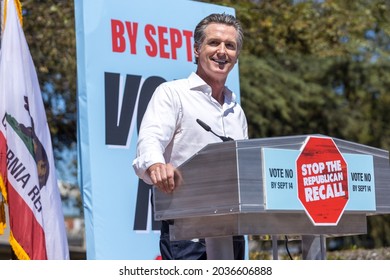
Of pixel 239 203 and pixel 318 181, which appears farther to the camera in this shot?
pixel 318 181

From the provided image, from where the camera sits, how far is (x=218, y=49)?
3641 mm

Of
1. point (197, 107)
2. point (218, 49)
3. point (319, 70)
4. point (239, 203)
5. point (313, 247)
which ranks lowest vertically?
point (313, 247)

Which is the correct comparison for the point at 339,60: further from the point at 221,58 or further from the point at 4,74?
the point at 221,58

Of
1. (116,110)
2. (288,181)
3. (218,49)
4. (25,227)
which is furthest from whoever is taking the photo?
(116,110)

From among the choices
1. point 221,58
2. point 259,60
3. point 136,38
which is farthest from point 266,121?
point 221,58

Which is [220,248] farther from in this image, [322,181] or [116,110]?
[116,110]

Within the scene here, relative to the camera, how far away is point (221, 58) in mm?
3654

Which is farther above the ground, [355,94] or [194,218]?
[355,94]

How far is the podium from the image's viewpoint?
9.61 ft

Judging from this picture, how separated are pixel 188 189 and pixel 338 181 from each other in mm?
535

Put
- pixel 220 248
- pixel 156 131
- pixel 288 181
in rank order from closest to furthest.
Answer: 1. pixel 288 181
2. pixel 220 248
3. pixel 156 131

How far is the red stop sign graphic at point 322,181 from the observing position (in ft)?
10.1

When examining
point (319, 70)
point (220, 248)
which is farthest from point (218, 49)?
point (319, 70)

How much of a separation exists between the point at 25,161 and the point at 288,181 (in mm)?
2349
